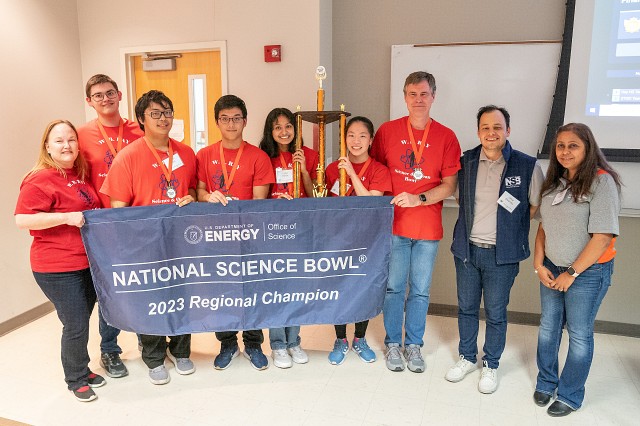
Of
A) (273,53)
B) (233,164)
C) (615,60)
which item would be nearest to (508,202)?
(233,164)

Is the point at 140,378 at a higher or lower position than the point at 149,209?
lower

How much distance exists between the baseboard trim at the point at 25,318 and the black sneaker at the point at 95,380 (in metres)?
1.21

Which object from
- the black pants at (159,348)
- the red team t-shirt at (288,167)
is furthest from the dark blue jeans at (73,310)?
the red team t-shirt at (288,167)

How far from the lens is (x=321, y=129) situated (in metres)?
2.64

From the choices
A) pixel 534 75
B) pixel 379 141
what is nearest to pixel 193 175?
pixel 379 141

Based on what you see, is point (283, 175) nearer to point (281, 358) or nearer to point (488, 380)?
point (281, 358)

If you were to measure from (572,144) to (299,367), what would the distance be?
1.99m

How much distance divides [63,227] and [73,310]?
A: 453mm

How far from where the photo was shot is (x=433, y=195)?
2736 mm

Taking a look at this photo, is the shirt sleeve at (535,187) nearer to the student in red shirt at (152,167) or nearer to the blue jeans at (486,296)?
the blue jeans at (486,296)

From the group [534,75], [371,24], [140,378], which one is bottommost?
[140,378]

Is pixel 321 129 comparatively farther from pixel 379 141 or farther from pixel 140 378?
pixel 140 378

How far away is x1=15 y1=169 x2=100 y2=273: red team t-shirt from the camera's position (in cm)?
238

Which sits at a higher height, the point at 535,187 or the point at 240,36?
the point at 240,36
